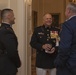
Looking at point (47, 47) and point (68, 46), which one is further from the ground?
point (68, 46)

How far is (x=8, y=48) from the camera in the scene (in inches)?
135

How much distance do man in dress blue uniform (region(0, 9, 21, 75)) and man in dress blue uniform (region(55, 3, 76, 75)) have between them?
71 centimetres

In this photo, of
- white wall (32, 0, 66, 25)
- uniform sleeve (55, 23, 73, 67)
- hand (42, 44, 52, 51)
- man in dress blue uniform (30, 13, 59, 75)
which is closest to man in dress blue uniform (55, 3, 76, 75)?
uniform sleeve (55, 23, 73, 67)

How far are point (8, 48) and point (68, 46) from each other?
88 centimetres

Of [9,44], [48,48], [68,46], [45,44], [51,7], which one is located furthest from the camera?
[51,7]

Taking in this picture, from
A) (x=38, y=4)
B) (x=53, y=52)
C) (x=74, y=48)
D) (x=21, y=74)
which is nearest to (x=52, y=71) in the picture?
(x=53, y=52)

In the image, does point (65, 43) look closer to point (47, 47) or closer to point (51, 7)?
point (47, 47)

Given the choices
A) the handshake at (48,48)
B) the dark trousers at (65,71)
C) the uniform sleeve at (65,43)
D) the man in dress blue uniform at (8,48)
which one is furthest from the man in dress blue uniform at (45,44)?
the uniform sleeve at (65,43)

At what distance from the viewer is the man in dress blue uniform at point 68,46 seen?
3.01 m

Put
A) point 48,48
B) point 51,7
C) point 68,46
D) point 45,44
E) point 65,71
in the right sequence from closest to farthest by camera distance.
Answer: point 68,46 → point 65,71 → point 48,48 → point 45,44 → point 51,7

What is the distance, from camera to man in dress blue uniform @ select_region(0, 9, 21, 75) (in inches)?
135

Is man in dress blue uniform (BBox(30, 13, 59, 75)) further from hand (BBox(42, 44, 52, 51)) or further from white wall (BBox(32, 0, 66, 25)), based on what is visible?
white wall (BBox(32, 0, 66, 25))

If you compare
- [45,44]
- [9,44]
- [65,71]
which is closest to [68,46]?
[65,71]

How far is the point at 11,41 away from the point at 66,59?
826 mm
